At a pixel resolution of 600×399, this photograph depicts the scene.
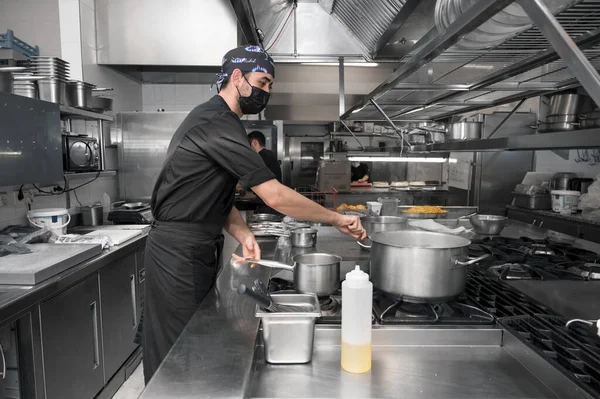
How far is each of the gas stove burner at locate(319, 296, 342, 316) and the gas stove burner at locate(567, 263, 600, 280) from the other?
1115 millimetres

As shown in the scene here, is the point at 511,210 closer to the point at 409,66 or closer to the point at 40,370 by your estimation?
the point at 409,66

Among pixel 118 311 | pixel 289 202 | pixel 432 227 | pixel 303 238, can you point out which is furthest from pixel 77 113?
pixel 432 227

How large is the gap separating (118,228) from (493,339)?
9.05ft

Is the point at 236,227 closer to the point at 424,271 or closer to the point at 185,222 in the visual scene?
the point at 185,222

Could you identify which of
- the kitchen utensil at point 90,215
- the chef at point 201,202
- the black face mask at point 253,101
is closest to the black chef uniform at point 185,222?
the chef at point 201,202

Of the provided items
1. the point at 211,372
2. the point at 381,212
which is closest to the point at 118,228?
the point at 381,212

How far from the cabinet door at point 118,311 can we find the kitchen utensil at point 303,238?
1.20 metres

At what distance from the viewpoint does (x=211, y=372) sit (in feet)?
2.76

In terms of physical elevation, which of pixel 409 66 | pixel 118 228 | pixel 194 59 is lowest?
pixel 118 228

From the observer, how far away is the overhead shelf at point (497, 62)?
0.69m

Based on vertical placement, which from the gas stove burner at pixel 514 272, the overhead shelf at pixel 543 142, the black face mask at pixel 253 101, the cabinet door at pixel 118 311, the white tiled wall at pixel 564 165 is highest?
the black face mask at pixel 253 101

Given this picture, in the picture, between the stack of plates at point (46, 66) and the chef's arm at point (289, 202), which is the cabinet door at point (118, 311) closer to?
the stack of plates at point (46, 66)

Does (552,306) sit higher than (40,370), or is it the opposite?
(552,306)

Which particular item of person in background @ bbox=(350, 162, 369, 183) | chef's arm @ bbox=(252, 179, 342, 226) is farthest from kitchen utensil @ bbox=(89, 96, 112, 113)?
person in background @ bbox=(350, 162, 369, 183)
